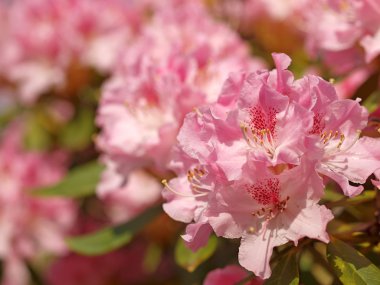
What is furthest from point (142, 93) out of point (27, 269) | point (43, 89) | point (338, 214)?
point (27, 269)

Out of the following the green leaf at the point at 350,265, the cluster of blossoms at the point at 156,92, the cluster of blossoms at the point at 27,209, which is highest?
the green leaf at the point at 350,265

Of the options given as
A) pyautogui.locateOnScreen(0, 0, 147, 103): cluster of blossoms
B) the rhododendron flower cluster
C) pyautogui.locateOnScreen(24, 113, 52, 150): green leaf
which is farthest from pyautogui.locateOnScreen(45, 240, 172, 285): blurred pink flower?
pyautogui.locateOnScreen(0, 0, 147, 103): cluster of blossoms

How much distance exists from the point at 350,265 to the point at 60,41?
0.97 meters

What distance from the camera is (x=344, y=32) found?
3.50ft

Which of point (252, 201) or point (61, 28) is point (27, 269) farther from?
point (252, 201)

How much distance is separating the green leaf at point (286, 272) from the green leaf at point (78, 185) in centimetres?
60

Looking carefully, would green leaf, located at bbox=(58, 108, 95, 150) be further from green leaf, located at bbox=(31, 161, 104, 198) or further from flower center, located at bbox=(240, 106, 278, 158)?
flower center, located at bbox=(240, 106, 278, 158)

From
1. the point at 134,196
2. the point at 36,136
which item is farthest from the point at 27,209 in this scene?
the point at 134,196

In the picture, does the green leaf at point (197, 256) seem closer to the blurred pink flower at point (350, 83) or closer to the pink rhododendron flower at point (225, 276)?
the pink rhododendron flower at point (225, 276)

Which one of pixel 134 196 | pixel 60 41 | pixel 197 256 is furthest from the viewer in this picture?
pixel 134 196

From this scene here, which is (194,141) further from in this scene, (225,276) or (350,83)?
(350,83)

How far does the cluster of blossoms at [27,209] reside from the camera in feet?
5.26

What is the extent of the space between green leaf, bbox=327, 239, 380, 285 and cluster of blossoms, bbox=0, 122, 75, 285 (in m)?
0.96

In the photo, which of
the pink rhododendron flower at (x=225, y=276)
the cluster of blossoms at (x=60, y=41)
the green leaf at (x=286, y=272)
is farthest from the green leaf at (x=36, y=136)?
the green leaf at (x=286, y=272)
